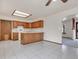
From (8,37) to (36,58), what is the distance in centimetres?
682

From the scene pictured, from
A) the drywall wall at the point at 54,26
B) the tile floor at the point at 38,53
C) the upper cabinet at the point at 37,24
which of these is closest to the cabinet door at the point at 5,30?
the upper cabinet at the point at 37,24

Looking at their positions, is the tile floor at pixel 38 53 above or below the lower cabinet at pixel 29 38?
below

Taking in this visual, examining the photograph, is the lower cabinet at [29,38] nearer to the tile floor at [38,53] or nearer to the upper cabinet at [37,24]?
the tile floor at [38,53]

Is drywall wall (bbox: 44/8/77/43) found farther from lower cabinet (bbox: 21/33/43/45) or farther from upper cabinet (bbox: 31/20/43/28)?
lower cabinet (bbox: 21/33/43/45)

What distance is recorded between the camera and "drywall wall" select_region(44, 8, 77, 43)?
6720mm

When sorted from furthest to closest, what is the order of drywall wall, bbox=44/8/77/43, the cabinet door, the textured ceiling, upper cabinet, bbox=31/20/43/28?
1. upper cabinet, bbox=31/20/43/28
2. the cabinet door
3. drywall wall, bbox=44/8/77/43
4. the textured ceiling

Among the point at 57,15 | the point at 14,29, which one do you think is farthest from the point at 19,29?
the point at 57,15

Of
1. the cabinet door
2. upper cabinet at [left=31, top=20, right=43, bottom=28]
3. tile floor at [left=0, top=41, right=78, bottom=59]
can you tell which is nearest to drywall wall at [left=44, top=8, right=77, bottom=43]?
upper cabinet at [left=31, top=20, right=43, bottom=28]

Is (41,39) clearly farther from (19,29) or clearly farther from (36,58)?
(36,58)

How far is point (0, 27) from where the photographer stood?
8883 millimetres

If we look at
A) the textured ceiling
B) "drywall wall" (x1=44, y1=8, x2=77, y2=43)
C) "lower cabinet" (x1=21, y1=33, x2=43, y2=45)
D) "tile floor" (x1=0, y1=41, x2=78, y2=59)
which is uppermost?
the textured ceiling

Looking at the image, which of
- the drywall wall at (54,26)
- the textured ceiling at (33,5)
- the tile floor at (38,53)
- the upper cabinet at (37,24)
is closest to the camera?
the tile floor at (38,53)

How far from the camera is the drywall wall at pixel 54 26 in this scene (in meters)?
6.72

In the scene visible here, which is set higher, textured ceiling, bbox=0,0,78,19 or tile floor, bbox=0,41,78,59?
textured ceiling, bbox=0,0,78,19
